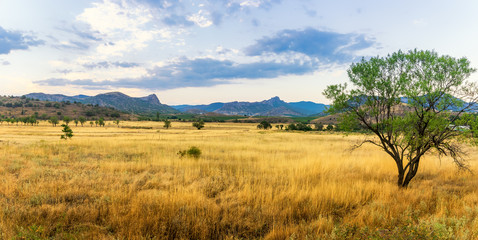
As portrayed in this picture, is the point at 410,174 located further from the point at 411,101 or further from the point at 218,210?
the point at 218,210

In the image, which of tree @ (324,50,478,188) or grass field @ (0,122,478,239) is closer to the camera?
grass field @ (0,122,478,239)

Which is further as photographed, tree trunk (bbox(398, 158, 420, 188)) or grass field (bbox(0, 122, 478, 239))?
tree trunk (bbox(398, 158, 420, 188))

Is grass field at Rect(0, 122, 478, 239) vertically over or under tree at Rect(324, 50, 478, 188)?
under

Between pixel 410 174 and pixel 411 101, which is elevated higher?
pixel 411 101

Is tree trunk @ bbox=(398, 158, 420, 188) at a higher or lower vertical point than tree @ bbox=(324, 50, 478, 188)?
lower

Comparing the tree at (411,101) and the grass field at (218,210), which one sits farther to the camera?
the tree at (411,101)

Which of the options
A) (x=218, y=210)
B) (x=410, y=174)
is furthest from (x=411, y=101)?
(x=218, y=210)

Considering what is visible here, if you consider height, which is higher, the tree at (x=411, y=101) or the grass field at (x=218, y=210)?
the tree at (x=411, y=101)

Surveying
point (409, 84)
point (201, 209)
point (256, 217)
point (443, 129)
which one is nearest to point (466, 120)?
point (443, 129)

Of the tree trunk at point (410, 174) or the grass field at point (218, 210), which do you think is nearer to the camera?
the grass field at point (218, 210)

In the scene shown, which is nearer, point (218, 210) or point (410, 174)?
point (218, 210)

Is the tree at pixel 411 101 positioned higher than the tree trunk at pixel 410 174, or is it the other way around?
the tree at pixel 411 101

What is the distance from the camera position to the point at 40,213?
18.1 feet

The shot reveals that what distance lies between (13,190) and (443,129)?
15.1 m
